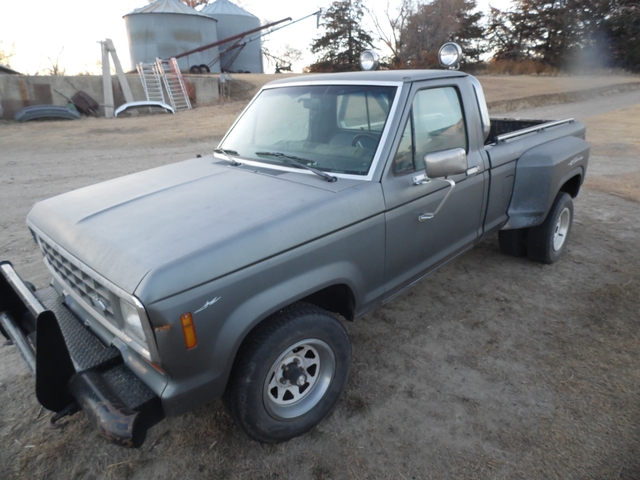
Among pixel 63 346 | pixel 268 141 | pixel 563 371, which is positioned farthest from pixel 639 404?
pixel 63 346

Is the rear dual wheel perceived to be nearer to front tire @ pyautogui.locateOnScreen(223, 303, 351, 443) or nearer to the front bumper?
front tire @ pyautogui.locateOnScreen(223, 303, 351, 443)

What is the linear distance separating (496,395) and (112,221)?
103 inches

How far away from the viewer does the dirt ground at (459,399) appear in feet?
8.06

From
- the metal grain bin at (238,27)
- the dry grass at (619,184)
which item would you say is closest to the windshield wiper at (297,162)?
the dry grass at (619,184)

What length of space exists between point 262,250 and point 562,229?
3.95 meters

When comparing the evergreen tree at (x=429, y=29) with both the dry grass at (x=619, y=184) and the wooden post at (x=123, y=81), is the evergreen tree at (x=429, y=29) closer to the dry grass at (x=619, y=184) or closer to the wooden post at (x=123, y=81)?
the wooden post at (x=123, y=81)

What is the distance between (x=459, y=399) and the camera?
2924mm

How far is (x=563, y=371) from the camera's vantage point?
315 centimetres

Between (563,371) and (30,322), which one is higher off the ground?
(30,322)

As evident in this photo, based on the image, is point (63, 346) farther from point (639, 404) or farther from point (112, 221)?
point (639, 404)

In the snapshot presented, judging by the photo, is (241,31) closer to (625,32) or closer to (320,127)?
(625,32)

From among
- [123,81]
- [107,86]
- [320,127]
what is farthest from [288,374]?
[123,81]

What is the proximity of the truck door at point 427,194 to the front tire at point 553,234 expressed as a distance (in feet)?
3.55

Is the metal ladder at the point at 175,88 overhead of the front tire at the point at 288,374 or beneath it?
overhead
